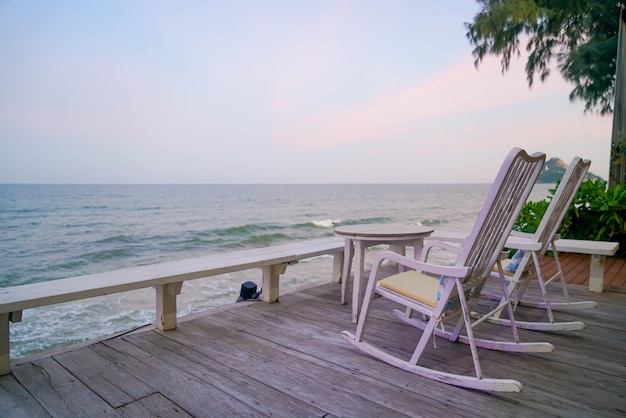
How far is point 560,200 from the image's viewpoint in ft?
8.23

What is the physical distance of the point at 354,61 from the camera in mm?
10922

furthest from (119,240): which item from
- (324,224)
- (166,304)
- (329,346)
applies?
(329,346)

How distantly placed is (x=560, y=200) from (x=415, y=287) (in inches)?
54.2

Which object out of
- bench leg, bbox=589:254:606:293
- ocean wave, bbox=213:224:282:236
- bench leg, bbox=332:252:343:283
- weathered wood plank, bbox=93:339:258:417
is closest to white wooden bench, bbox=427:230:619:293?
bench leg, bbox=589:254:606:293

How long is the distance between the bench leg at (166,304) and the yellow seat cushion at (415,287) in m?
1.33

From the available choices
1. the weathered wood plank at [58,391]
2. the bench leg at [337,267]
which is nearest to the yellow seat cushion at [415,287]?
the weathered wood plank at [58,391]

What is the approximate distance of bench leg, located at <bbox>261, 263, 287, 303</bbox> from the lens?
297 cm

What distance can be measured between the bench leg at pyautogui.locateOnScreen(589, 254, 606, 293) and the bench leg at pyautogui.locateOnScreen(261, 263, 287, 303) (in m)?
2.98

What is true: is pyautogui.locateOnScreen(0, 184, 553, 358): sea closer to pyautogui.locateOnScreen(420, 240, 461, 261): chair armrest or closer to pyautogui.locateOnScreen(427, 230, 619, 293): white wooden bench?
pyautogui.locateOnScreen(420, 240, 461, 261): chair armrest

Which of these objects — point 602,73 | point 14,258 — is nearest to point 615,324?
point 602,73

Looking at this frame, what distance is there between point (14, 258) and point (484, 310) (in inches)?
496

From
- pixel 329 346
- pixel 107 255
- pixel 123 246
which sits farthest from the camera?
pixel 123 246

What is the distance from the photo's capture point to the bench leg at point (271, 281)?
297 cm

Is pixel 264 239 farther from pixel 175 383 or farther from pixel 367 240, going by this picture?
pixel 175 383
